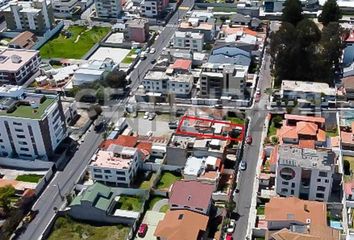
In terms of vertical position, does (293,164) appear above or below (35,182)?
above

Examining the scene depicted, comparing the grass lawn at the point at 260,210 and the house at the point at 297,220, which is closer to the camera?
the house at the point at 297,220

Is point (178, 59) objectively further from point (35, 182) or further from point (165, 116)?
point (35, 182)

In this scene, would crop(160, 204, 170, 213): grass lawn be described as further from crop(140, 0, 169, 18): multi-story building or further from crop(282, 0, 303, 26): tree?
crop(140, 0, 169, 18): multi-story building

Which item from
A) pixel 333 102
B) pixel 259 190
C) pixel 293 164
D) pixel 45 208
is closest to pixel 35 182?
pixel 45 208

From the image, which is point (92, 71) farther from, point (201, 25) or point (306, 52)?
point (306, 52)

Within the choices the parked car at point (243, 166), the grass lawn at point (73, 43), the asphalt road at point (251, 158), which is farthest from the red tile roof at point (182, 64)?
the parked car at point (243, 166)

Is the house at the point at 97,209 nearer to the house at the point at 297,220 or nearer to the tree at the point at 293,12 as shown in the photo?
the house at the point at 297,220

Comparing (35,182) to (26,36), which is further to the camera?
(26,36)
